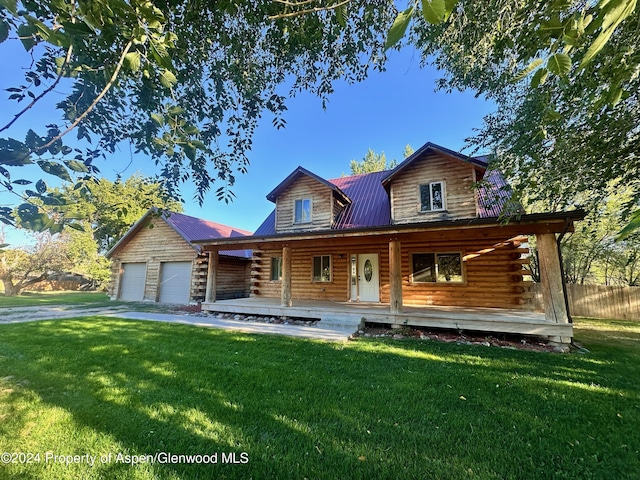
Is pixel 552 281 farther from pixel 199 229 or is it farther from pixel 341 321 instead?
pixel 199 229

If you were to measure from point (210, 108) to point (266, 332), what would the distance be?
6.27 metres

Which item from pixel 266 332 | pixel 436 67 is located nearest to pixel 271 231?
pixel 266 332

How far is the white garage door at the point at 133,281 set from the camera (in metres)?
16.4

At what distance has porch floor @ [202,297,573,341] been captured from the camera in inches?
263

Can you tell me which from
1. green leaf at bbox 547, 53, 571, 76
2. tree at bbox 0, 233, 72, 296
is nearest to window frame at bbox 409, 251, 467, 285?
green leaf at bbox 547, 53, 571, 76

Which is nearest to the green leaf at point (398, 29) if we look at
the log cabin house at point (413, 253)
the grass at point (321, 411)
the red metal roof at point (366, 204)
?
the grass at point (321, 411)

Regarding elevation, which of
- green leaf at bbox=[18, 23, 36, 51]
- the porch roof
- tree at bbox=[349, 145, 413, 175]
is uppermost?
tree at bbox=[349, 145, 413, 175]

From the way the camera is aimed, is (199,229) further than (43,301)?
Yes

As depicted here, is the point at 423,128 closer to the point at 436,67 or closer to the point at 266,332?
the point at 436,67

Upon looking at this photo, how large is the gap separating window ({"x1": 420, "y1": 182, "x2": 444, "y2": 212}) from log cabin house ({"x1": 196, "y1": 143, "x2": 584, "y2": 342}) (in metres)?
0.04

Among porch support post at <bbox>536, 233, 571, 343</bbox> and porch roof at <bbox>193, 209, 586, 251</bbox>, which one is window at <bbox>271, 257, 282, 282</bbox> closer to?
porch roof at <bbox>193, 209, 586, 251</bbox>

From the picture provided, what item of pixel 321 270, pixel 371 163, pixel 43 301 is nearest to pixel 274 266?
pixel 321 270

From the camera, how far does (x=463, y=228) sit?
294 inches

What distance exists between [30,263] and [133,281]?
13.2 m
